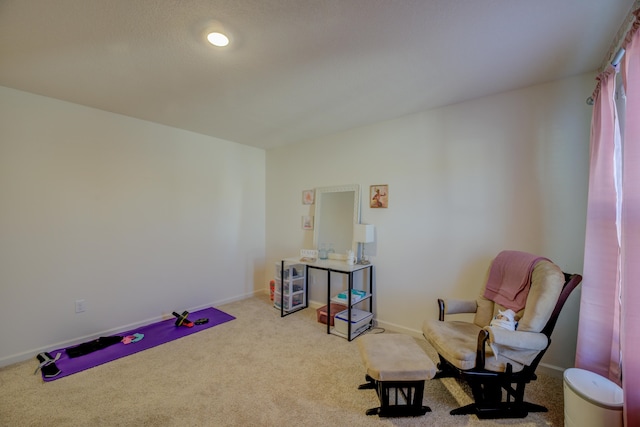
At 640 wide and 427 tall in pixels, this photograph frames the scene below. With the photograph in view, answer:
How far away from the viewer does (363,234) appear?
3.07 metres

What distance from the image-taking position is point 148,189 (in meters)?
3.16

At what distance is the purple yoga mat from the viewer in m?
2.29

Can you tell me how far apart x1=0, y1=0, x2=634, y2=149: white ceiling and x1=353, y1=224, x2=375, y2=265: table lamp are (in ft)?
4.22

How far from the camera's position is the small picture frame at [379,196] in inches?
121

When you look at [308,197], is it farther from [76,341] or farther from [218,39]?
[76,341]

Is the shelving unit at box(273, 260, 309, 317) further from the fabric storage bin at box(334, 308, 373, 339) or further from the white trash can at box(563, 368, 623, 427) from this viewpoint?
the white trash can at box(563, 368, 623, 427)

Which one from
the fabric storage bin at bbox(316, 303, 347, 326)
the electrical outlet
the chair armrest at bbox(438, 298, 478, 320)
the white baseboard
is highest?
the chair armrest at bbox(438, 298, 478, 320)

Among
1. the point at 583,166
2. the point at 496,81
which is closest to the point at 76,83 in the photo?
the point at 496,81

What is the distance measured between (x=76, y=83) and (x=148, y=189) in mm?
1229

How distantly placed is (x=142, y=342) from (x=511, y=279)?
11.2ft

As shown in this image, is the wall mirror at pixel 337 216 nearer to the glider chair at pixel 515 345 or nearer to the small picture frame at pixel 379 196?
the small picture frame at pixel 379 196

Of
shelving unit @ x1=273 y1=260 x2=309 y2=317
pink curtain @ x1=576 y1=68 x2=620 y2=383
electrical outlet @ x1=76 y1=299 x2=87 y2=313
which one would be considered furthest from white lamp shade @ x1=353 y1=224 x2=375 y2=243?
electrical outlet @ x1=76 y1=299 x2=87 y2=313

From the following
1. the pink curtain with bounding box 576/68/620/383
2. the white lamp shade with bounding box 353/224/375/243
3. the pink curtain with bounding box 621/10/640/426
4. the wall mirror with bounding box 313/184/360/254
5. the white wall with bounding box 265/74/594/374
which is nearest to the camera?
the pink curtain with bounding box 621/10/640/426

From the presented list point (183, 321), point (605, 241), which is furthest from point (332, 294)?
point (605, 241)
